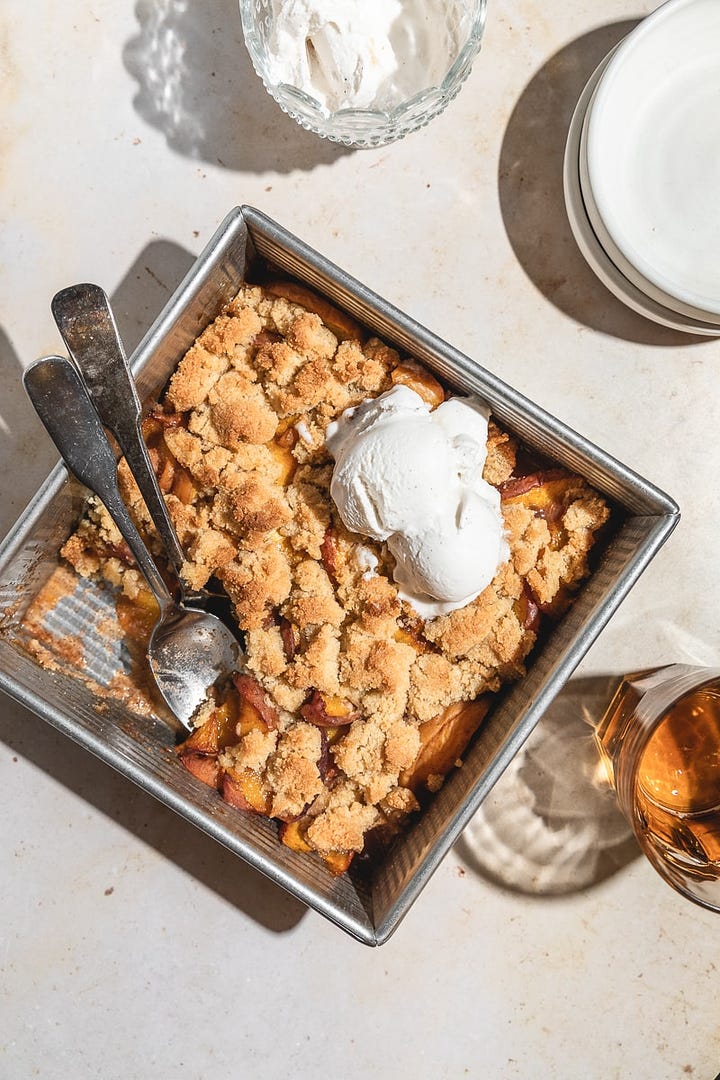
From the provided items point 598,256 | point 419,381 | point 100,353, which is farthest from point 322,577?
point 598,256

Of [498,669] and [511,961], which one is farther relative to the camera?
[511,961]

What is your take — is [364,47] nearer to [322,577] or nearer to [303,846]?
[322,577]

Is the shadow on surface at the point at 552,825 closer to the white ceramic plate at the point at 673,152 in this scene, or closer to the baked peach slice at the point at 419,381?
the baked peach slice at the point at 419,381

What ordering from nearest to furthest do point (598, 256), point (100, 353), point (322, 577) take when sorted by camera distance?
point (100, 353) < point (322, 577) < point (598, 256)

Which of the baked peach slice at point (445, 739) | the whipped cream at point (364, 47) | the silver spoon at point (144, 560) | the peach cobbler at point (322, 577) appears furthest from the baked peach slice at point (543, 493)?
the whipped cream at point (364, 47)

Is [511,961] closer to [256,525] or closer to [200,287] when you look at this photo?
[256,525]

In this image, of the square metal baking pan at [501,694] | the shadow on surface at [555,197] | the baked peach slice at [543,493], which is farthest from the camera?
the shadow on surface at [555,197]

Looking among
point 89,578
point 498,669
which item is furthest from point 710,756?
→ point 89,578
